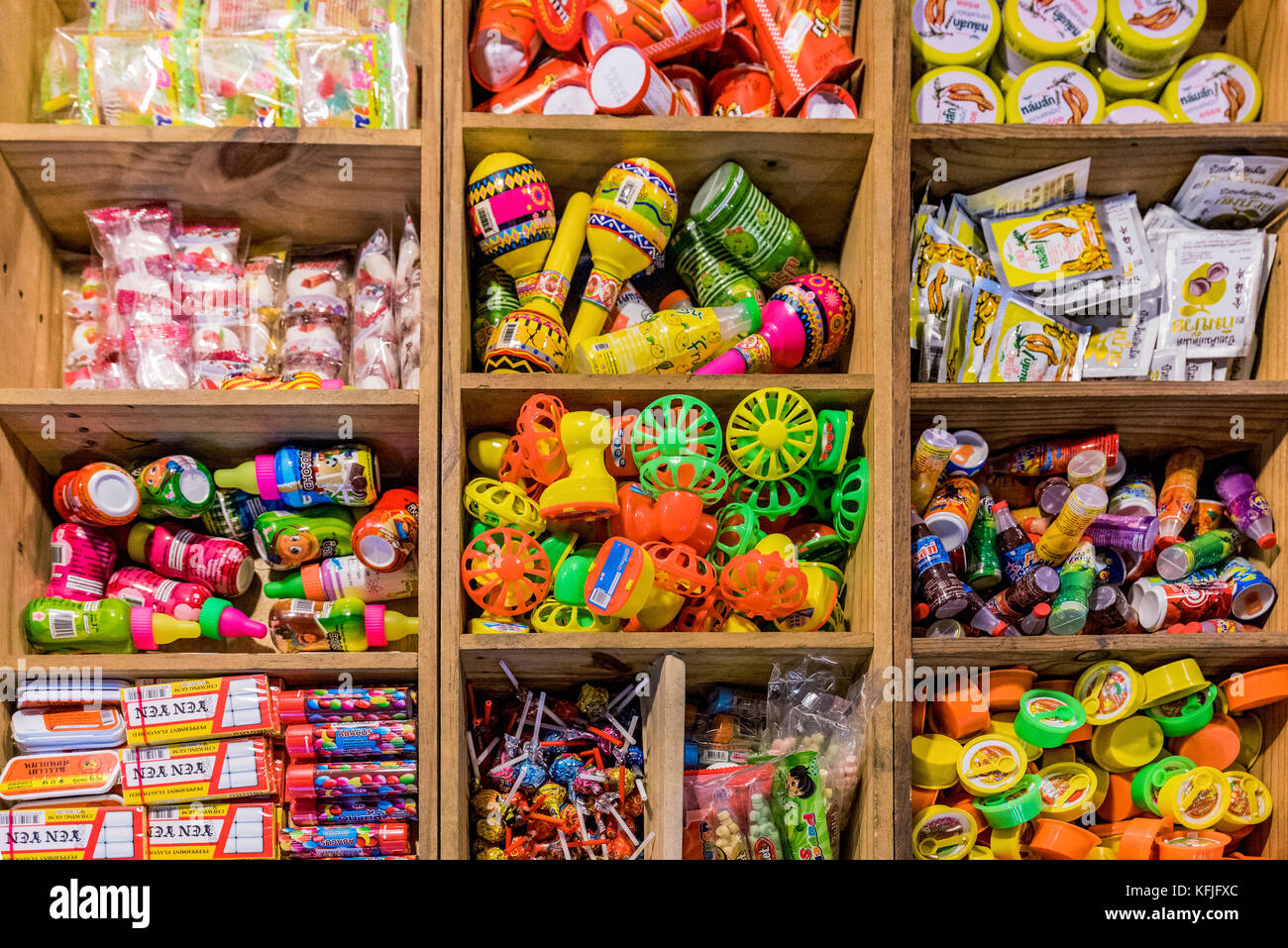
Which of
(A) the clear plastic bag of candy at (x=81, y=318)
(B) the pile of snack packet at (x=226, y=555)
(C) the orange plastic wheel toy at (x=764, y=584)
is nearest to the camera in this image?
(C) the orange plastic wheel toy at (x=764, y=584)

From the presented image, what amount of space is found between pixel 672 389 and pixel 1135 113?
102 centimetres

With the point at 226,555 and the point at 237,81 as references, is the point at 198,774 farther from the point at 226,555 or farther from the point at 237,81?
the point at 237,81

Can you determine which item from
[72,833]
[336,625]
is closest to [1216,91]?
[336,625]

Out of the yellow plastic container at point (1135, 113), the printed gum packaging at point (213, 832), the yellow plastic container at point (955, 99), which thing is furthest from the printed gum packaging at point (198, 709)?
the yellow plastic container at point (1135, 113)

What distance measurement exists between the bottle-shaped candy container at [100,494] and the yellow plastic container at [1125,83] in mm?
1903

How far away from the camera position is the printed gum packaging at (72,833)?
1.62m

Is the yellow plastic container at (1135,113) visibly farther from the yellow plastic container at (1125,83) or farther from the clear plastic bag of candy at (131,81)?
the clear plastic bag of candy at (131,81)

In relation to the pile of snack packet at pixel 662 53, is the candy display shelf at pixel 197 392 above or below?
below

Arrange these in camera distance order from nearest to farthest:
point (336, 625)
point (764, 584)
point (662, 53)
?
point (764, 584) → point (336, 625) → point (662, 53)

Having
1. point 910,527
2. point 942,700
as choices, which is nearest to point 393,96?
point 910,527

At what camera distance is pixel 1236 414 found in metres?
1.78

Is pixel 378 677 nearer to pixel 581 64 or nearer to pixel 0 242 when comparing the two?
pixel 0 242

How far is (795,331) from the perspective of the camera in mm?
1754

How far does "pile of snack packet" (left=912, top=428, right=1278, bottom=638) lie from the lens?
1.72 meters
